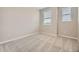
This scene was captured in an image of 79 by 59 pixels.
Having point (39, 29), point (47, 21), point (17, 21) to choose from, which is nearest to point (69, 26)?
point (47, 21)

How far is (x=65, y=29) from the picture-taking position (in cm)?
145

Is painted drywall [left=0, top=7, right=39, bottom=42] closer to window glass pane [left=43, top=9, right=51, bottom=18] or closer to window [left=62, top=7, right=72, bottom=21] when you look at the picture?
window glass pane [left=43, top=9, right=51, bottom=18]

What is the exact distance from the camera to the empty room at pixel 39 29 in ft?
4.67

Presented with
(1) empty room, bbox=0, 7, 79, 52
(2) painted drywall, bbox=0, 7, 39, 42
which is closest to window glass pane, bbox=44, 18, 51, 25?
(1) empty room, bbox=0, 7, 79, 52

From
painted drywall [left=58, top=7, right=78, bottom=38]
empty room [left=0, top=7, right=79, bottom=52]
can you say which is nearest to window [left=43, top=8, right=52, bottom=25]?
empty room [left=0, top=7, right=79, bottom=52]

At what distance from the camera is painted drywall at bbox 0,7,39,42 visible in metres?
1.42

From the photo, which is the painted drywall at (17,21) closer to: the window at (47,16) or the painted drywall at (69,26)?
the window at (47,16)

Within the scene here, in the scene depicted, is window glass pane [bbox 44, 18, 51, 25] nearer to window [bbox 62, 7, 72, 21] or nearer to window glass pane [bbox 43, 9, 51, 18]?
window glass pane [bbox 43, 9, 51, 18]

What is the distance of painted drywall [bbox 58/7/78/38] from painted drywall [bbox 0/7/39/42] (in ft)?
1.11

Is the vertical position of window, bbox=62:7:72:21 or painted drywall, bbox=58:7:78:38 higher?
window, bbox=62:7:72:21

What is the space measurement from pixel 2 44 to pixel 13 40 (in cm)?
16

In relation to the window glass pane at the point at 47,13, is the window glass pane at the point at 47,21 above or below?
below

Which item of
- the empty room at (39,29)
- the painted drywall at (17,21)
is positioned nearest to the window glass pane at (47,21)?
the empty room at (39,29)
